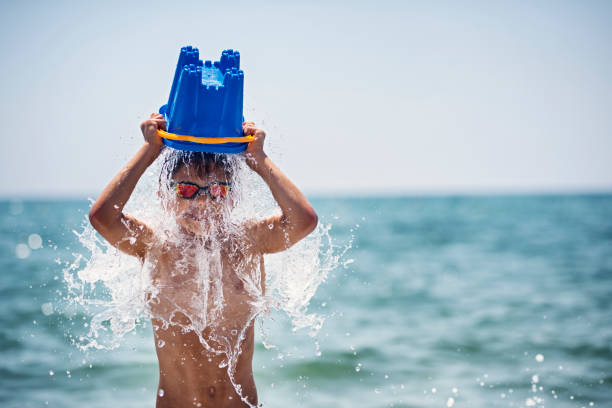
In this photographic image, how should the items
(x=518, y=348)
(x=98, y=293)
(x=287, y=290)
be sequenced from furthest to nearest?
(x=98, y=293), (x=518, y=348), (x=287, y=290)

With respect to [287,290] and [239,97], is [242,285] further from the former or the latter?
[239,97]

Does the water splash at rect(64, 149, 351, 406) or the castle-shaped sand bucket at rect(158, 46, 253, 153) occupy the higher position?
the castle-shaped sand bucket at rect(158, 46, 253, 153)

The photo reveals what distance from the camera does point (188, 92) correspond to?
2480 mm

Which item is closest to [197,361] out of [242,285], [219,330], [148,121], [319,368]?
[219,330]

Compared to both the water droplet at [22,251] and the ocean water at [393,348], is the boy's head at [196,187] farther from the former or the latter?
the water droplet at [22,251]

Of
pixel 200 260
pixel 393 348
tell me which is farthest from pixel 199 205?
pixel 393 348

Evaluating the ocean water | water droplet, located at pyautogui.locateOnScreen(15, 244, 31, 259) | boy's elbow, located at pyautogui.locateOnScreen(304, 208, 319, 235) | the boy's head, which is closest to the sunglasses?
the boy's head

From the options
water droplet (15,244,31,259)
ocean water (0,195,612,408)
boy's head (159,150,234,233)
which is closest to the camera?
boy's head (159,150,234,233)

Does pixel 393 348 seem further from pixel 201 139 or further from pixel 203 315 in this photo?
pixel 201 139

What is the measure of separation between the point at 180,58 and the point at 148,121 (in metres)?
0.30

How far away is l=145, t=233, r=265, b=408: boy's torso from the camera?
8.57 ft

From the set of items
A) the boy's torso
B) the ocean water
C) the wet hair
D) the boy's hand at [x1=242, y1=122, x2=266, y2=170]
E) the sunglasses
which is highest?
the boy's hand at [x1=242, y1=122, x2=266, y2=170]

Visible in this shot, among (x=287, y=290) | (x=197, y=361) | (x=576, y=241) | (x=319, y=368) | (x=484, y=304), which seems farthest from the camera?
(x=576, y=241)

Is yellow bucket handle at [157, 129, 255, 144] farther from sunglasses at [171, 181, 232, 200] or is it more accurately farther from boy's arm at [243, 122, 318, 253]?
sunglasses at [171, 181, 232, 200]
